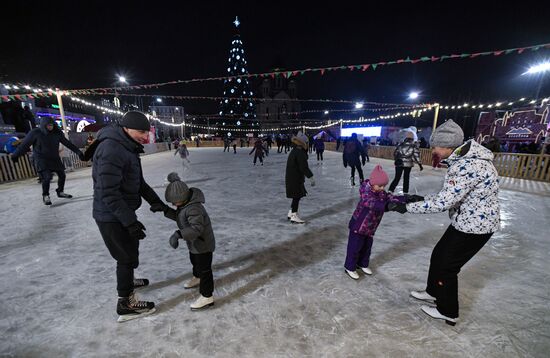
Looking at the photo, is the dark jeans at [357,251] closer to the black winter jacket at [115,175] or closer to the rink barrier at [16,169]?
the black winter jacket at [115,175]

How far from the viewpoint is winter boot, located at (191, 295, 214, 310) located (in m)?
2.23

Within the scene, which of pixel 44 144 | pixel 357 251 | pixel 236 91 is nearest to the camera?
pixel 357 251

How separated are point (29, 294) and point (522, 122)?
80.3ft

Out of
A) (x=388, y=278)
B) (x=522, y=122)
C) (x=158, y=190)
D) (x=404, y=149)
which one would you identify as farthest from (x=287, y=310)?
(x=522, y=122)

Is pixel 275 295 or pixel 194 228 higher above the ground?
pixel 194 228

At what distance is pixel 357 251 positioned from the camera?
2.71m

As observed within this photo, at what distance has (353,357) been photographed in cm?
175

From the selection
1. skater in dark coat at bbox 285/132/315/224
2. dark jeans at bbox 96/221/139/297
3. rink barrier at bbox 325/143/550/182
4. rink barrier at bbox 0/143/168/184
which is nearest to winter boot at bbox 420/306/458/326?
skater in dark coat at bbox 285/132/315/224

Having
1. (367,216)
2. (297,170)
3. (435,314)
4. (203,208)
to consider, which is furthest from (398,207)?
(297,170)

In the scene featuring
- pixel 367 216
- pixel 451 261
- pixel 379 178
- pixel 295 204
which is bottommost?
pixel 295 204

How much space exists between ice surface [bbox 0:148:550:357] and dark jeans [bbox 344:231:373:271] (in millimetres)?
167

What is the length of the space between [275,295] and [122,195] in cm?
168

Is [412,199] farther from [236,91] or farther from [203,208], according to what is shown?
[236,91]

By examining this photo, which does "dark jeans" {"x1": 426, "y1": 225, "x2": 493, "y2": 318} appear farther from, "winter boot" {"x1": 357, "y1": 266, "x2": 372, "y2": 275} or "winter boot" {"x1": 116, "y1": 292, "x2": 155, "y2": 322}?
"winter boot" {"x1": 116, "y1": 292, "x2": 155, "y2": 322}
